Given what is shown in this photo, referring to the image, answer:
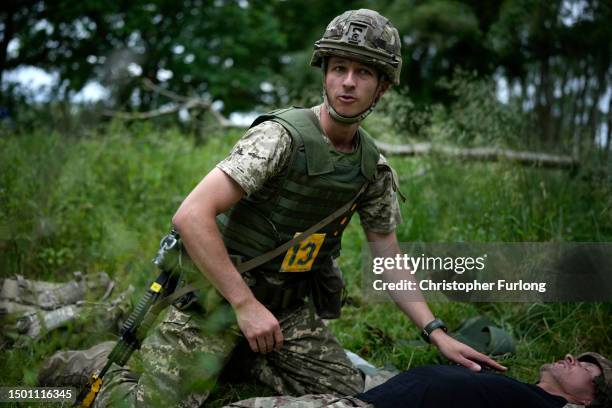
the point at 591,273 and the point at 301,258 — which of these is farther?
the point at 591,273

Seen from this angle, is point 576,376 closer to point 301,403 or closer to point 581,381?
point 581,381

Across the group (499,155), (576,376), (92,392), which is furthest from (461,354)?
(499,155)

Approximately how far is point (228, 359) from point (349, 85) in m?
1.34

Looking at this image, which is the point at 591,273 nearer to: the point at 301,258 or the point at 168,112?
the point at 301,258

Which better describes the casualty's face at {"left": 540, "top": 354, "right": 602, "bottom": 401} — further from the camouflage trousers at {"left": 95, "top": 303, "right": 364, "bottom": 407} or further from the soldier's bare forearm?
the soldier's bare forearm

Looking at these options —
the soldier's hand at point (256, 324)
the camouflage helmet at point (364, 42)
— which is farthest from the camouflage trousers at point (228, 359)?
the camouflage helmet at point (364, 42)

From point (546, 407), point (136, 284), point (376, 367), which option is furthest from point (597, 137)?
point (136, 284)

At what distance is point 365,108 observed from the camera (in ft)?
8.78

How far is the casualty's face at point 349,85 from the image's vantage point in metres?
2.62

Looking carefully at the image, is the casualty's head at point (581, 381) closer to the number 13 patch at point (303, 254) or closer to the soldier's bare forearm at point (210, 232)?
the number 13 patch at point (303, 254)

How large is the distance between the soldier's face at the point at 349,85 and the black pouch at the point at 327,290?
791 millimetres

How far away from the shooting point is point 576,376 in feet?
8.57

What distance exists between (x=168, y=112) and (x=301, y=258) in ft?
18.1

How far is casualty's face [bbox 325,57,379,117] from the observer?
262cm
